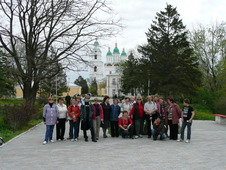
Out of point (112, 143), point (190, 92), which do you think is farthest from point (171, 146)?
point (190, 92)

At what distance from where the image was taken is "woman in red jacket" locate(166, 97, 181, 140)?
11273mm

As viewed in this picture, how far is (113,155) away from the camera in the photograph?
26.5ft

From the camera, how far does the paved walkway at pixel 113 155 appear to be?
6.81 meters

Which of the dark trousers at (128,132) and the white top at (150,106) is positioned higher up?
the white top at (150,106)

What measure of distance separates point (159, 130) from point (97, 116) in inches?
101

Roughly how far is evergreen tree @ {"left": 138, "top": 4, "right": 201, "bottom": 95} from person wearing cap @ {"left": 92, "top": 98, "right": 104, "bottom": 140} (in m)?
29.1

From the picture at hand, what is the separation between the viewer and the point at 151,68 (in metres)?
41.8

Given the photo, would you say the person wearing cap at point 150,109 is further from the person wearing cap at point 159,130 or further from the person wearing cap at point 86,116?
the person wearing cap at point 86,116

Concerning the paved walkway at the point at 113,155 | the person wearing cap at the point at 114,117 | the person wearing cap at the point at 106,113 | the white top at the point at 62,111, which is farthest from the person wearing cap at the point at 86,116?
the person wearing cap at the point at 114,117

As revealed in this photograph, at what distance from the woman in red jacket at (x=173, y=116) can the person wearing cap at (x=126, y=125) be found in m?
1.53

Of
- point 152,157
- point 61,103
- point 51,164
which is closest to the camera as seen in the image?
point 51,164

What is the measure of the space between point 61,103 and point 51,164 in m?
4.47

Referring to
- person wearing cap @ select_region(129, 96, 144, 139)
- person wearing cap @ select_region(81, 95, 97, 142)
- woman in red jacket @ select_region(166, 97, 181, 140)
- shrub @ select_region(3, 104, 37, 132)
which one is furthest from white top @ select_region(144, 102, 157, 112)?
shrub @ select_region(3, 104, 37, 132)

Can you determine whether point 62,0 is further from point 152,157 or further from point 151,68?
point 151,68
